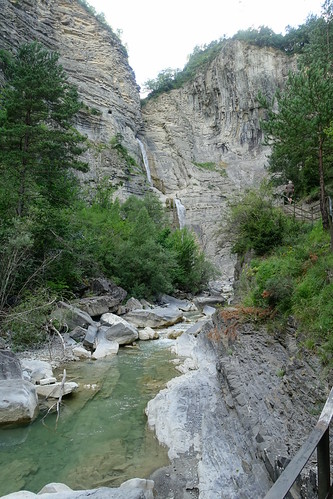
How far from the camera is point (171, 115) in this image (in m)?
57.5

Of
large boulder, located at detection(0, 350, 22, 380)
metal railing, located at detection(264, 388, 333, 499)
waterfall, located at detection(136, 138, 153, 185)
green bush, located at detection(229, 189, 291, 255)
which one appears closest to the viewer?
metal railing, located at detection(264, 388, 333, 499)

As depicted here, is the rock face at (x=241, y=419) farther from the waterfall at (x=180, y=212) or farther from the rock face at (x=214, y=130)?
the rock face at (x=214, y=130)

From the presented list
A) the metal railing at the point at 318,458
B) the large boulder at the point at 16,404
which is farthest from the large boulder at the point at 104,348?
the metal railing at the point at 318,458

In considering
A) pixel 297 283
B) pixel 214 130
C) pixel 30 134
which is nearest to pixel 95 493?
pixel 297 283

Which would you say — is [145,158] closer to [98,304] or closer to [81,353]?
[98,304]

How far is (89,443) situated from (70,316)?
8.16 metres

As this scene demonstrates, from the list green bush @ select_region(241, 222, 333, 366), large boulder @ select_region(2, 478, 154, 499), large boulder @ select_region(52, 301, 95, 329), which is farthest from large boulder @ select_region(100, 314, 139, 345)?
large boulder @ select_region(2, 478, 154, 499)

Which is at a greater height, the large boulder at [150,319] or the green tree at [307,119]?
the green tree at [307,119]

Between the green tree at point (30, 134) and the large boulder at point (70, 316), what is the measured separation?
4.51m

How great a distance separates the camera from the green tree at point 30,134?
15.0 metres

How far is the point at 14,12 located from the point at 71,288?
124ft

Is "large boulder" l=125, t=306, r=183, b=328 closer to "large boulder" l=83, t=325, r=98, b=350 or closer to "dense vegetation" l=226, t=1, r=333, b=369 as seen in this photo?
"large boulder" l=83, t=325, r=98, b=350

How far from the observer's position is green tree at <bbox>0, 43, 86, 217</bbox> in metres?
15.0

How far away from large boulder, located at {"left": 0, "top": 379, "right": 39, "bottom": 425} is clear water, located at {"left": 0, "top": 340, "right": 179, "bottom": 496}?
198 mm
